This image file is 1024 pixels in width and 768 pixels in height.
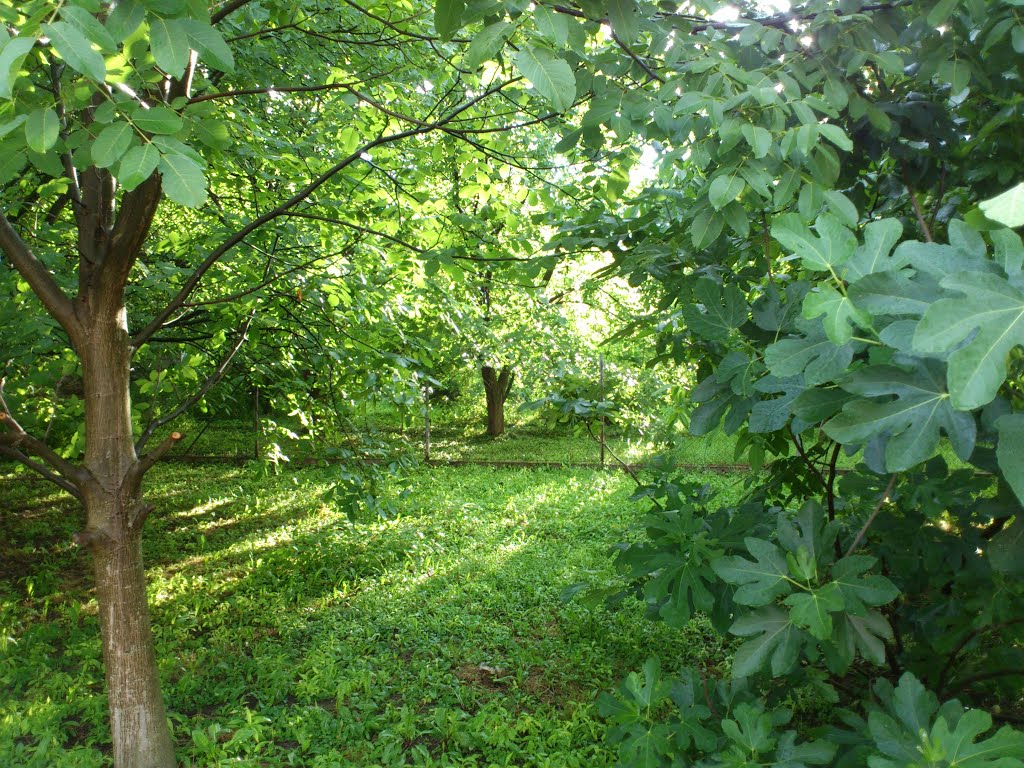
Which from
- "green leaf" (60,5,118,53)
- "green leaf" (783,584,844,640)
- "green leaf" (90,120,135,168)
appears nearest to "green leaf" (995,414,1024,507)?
"green leaf" (783,584,844,640)

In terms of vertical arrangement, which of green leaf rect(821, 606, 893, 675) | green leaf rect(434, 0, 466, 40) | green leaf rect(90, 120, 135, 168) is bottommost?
green leaf rect(821, 606, 893, 675)

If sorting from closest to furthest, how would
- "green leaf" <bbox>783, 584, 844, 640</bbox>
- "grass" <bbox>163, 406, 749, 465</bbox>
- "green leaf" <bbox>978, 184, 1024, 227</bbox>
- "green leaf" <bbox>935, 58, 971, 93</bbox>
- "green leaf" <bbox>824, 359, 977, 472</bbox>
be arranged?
"green leaf" <bbox>978, 184, 1024, 227</bbox>
"green leaf" <bbox>824, 359, 977, 472</bbox>
"green leaf" <bbox>783, 584, 844, 640</bbox>
"green leaf" <bbox>935, 58, 971, 93</bbox>
"grass" <bbox>163, 406, 749, 465</bbox>

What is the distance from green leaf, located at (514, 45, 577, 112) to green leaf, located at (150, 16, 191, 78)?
66 centimetres

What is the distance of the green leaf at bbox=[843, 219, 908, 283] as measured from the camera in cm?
116

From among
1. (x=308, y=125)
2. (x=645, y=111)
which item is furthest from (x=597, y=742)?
(x=308, y=125)

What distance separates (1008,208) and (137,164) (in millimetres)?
1444

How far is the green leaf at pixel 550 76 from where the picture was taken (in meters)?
1.35

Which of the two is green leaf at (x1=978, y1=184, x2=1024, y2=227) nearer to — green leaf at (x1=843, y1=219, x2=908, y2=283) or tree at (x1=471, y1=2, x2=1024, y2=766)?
tree at (x1=471, y1=2, x2=1024, y2=766)

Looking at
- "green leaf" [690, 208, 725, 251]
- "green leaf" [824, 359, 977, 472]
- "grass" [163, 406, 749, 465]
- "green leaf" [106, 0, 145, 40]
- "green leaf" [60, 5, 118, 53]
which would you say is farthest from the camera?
"grass" [163, 406, 749, 465]

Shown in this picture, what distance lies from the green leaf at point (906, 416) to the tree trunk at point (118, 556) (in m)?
2.64

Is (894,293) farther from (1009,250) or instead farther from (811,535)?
(811,535)

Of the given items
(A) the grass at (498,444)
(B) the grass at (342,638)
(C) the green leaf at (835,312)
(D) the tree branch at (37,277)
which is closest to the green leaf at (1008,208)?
(C) the green leaf at (835,312)

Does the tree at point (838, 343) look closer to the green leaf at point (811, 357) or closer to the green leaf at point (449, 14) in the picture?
the green leaf at point (811, 357)

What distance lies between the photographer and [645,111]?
1.73 metres
